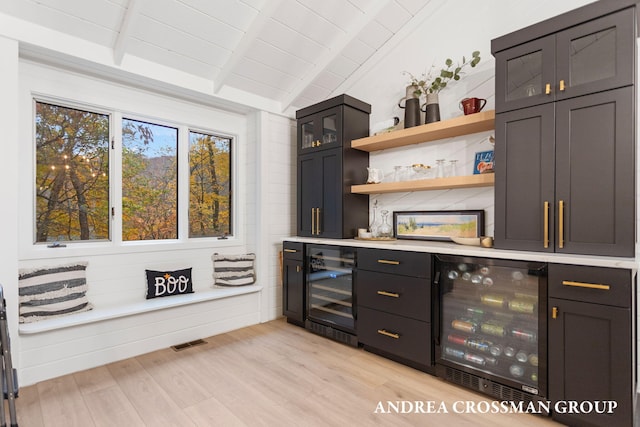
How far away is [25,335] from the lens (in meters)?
2.40

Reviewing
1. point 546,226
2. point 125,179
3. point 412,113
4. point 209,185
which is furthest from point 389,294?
point 125,179

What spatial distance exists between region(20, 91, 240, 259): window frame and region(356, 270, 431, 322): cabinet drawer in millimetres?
1753

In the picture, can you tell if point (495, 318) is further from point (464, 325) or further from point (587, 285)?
point (587, 285)

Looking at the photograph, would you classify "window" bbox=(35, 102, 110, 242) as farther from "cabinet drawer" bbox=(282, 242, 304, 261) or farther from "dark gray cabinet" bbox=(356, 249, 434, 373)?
"dark gray cabinet" bbox=(356, 249, 434, 373)

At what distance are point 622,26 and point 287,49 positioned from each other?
258 centimetres

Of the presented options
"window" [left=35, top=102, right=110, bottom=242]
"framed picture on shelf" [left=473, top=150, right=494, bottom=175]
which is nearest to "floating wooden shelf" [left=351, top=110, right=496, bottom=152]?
"framed picture on shelf" [left=473, top=150, right=494, bottom=175]

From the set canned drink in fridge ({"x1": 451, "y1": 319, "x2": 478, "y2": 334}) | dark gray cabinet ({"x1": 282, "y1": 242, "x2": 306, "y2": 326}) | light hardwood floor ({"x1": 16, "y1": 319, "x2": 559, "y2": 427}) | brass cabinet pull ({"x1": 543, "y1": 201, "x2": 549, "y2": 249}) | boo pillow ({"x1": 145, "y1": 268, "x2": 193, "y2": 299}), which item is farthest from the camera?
dark gray cabinet ({"x1": 282, "y1": 242, "x2": 306, "y2": 326})

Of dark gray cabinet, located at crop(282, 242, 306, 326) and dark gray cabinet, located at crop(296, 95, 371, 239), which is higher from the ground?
dark gray cabinet, located at crop(296, 95, 371, 239)

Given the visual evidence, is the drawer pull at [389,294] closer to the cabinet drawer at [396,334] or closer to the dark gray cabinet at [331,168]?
the cabinet drawer at [396,334]

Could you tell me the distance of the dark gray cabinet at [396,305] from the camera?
8.43ft

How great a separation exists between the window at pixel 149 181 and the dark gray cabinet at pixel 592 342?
3393 millimetres

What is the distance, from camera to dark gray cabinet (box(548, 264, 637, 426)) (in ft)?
5.74

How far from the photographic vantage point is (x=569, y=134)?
2.04 metres

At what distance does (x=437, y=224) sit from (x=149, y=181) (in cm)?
289
